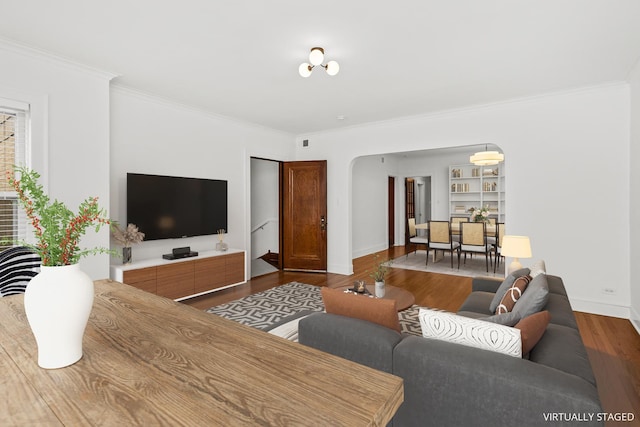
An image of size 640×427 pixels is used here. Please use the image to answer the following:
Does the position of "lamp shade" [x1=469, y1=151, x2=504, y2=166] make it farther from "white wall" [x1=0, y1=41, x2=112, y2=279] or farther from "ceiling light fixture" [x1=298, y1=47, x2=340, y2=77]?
"white wall" [x1=0, y1=41, x2=112, y2=279]

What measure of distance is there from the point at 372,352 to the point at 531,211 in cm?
369

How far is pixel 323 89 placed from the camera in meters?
3.90

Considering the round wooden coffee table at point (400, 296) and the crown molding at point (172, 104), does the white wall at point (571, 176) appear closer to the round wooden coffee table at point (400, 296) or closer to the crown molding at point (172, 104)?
the round wooden coffee table at point (400, 296)

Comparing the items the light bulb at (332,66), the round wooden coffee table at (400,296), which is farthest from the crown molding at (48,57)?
the round wooden coffee table at (400,296)

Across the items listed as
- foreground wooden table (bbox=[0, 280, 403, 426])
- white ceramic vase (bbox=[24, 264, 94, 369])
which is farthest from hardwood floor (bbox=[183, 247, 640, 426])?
white ceramic vase (bbox=[24, 264, 94, 369])

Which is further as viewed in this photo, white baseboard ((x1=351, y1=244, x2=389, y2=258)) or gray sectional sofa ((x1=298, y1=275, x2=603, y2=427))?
white baseboard ((x1=351, y1=244, x2=389, y2=258))

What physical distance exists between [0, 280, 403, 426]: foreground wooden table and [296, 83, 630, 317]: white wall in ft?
14.3

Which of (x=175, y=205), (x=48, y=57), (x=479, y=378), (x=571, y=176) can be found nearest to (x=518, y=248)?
(x=571, y=176)

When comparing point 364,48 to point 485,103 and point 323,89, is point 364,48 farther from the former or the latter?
point 485,103

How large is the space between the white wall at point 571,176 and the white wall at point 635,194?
18 cm

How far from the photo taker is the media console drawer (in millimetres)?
3621

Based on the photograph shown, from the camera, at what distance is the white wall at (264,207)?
6.84m

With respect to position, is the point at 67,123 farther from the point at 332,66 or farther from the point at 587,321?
the point at 587,321

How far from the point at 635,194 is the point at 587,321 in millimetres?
1465
